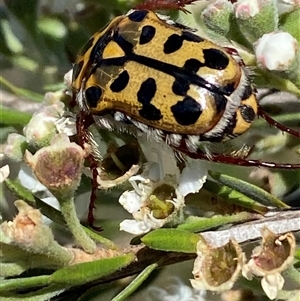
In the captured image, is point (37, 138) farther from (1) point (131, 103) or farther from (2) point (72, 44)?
(2) point (72, 44)

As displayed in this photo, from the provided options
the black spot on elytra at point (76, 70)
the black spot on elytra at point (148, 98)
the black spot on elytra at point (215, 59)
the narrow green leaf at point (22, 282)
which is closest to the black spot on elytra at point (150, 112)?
the black spot on elytra at point (148, 98)

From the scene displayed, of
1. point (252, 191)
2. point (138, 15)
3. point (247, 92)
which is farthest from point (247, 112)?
point (138, 15)

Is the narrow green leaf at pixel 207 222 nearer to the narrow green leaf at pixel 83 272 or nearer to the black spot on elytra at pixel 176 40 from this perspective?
the narrow green leaf at pixel 83 272

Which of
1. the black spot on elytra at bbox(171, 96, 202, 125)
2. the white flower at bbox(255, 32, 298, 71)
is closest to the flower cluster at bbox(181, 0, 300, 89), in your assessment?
the white flower at bbox(255, 32, 298, 71)

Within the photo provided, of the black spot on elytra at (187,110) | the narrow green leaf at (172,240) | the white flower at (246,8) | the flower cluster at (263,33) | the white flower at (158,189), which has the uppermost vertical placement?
the white flower at (246,8)

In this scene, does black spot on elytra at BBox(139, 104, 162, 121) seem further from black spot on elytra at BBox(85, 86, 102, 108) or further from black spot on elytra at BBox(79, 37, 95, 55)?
black spot on elytra at BBox(79, 37, 95, 55)
